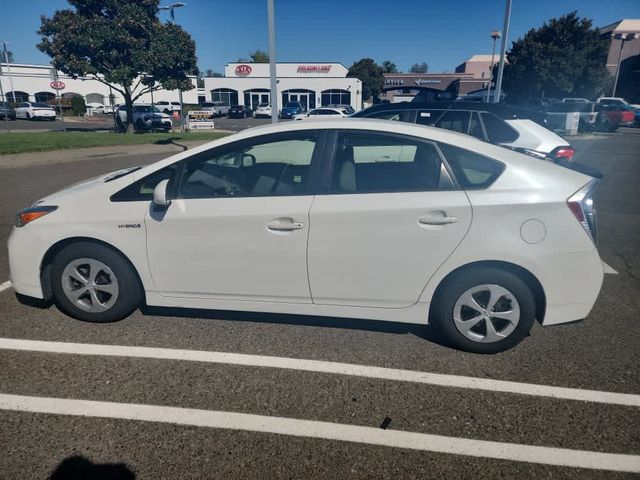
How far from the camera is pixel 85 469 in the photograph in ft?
7.43

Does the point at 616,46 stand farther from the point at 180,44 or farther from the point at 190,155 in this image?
the point at 190,155

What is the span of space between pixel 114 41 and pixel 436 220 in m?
24.9

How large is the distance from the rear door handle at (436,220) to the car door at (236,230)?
0.78m

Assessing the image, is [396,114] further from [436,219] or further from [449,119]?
[436,219]

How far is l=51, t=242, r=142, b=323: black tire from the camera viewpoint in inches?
140

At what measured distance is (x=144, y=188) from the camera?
352 centimetres

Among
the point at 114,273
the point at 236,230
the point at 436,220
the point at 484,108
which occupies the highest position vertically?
the point at 484,108

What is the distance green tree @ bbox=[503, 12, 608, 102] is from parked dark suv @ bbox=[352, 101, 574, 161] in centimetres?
4169

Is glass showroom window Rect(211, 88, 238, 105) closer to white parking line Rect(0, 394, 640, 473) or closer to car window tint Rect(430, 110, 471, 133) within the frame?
car window tint Rect(430, 110, 471, 133)

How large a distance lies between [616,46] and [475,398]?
66.8 meters

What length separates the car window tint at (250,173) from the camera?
340 centimetres

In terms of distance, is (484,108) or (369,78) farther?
(369,78)

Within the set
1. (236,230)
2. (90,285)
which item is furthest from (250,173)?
(90,285)

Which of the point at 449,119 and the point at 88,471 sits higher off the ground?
the point at 449,119
